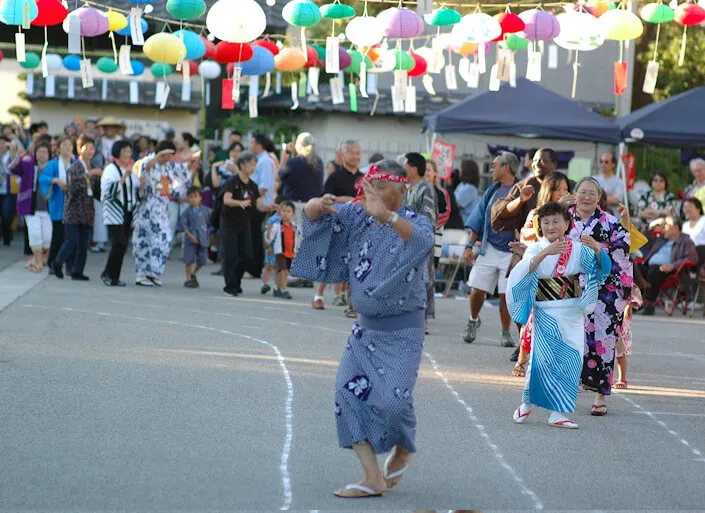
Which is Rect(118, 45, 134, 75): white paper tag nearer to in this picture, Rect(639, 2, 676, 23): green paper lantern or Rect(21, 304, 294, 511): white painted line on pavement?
Rect(21, 304, 294, 511): white painted line on pavement

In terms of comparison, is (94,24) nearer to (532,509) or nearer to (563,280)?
(563,280)

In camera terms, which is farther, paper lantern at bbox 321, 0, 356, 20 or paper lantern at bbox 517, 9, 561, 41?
paper lantern at bbox 517, 9, 561, 41

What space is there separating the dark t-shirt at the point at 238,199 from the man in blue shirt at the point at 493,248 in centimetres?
428

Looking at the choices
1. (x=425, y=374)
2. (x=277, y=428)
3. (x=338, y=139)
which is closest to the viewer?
(x=277, y=428)

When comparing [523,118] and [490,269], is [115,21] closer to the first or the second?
[490,269]

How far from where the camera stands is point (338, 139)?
2812cm

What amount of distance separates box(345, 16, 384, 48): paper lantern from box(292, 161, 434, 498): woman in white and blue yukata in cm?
780

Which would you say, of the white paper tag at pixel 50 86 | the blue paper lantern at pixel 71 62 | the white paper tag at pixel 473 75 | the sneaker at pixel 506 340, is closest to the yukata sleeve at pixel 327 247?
the sneaker at pixel 506 340

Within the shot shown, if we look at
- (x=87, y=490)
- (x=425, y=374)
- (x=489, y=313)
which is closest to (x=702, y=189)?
(x=489, y=313)

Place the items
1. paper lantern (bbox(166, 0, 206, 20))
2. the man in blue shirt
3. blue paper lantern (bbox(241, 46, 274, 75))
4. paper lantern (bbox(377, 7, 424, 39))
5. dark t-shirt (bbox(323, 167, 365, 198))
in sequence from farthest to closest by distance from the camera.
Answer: blue paper lantern (bbox(241, 46, 274, 75)) → dark t-shirt (bbox(323, 167, 365, 198)) → paper lantern (bbox(377, 7, 424, 39)) → paper lantern (bbox(166, 0, 206, 20)) → the man in blue shirt

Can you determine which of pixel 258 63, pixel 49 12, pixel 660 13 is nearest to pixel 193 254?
pixel 258 63

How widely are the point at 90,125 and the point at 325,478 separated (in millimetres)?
16650

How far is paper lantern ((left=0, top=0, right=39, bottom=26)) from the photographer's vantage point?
1192cm

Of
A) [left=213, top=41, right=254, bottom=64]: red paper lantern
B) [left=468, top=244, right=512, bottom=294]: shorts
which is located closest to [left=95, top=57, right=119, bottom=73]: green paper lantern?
[left=213, top=41, right=254, bottom=64]: red paper lantern
